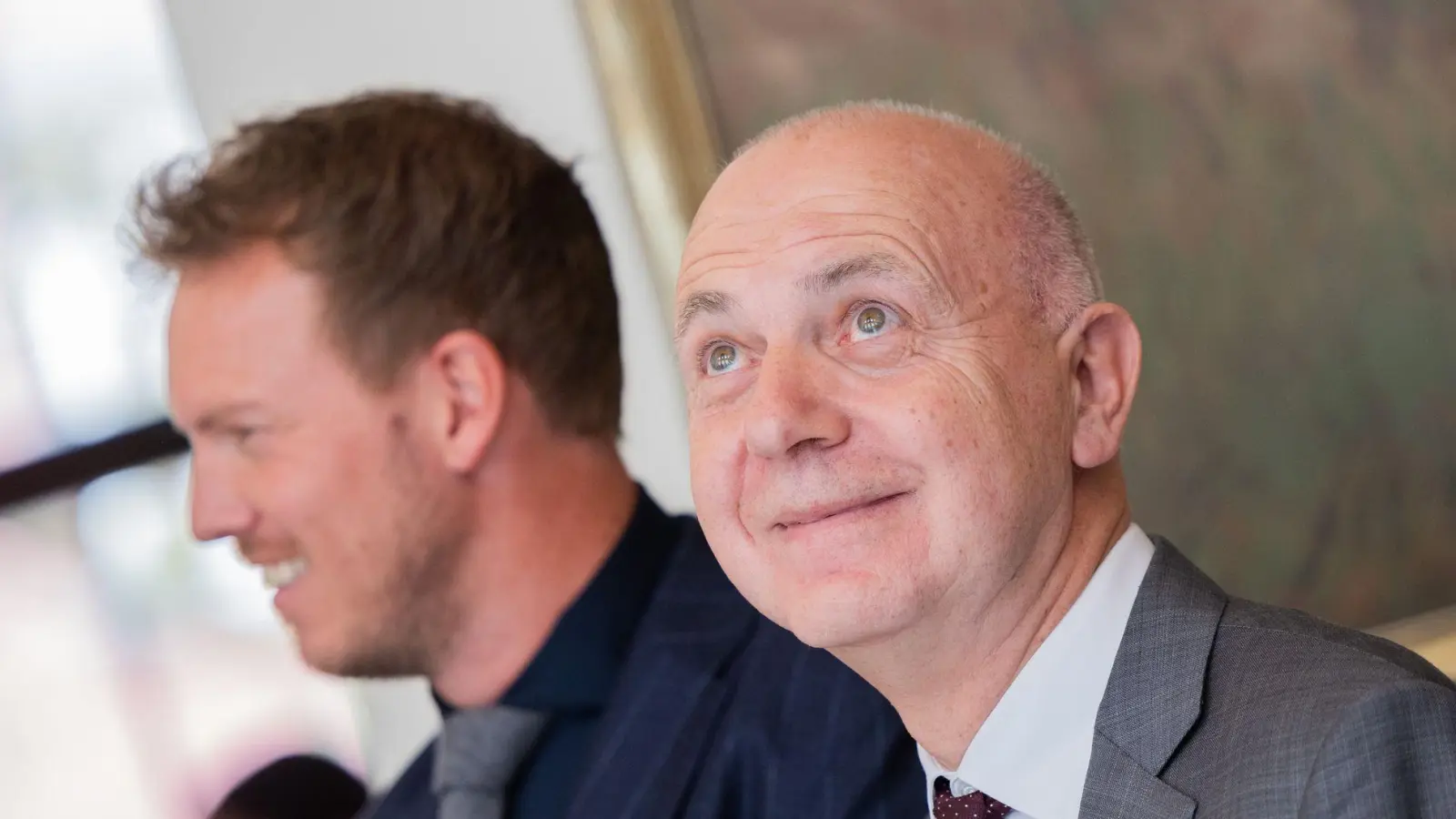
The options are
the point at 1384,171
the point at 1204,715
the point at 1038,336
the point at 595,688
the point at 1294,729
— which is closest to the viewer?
the point at 1294,729

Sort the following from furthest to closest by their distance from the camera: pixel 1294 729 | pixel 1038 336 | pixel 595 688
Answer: pixel 595 688 → pixel 1038 336 → pixel 1294 729

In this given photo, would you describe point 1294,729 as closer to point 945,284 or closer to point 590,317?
point 945,284

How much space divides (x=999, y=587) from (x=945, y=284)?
0.78 ft

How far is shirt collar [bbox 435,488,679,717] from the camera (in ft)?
5.50

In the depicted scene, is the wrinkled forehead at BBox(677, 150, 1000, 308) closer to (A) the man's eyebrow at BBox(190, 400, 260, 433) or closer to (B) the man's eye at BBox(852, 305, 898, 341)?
(B) the man's eye at BBox(852, 305, 898, 341)

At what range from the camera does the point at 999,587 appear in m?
1.14

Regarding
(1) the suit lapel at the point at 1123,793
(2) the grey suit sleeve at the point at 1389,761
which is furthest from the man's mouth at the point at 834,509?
(2) the grey suit sleeve at the point at 1389,761

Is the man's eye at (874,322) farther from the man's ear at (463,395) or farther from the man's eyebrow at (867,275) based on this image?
the man's ear at (463,395)

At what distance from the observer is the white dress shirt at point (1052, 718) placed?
115 cm

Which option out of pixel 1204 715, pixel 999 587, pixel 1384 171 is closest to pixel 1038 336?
pixel 999 587

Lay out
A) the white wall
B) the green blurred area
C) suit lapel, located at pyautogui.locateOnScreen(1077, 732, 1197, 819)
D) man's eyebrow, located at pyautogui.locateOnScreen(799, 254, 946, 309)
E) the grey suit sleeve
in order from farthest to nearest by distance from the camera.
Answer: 1. the white wall
2. the green blurred area
3. man's eyebrow, located at pyautogui.locateOnScreen(799, 254, 946, 309)
4. suit lapel, located at pyautogui.locateOnScreen(1077, 732, 1197, 819)
5. the grey suit sleeve

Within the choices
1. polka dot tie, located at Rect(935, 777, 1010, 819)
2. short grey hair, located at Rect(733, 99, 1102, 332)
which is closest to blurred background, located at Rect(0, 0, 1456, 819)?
short grey hair, located at Rect(733, 99, 1102, 332)

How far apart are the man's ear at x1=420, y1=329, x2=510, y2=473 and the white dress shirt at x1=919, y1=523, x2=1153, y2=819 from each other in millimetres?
738

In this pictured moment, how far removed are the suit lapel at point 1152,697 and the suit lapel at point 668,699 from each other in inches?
22.0
